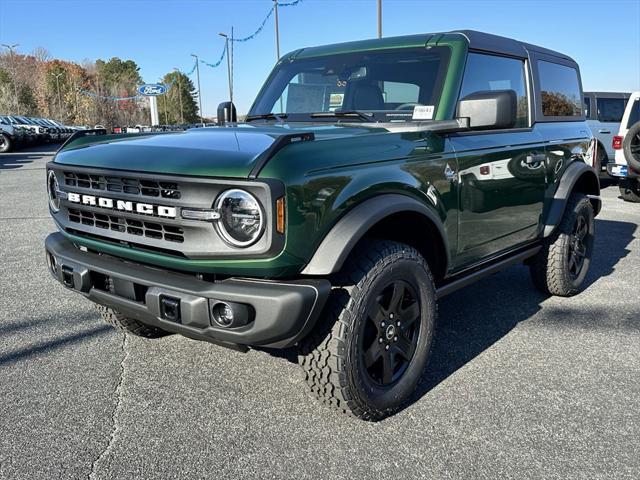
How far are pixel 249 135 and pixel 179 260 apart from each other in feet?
2.55

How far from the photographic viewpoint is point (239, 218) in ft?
7.55

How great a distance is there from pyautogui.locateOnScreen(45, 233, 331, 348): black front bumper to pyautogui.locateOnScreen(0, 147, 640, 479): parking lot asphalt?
523 millimetres

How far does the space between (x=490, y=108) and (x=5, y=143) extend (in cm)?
2712

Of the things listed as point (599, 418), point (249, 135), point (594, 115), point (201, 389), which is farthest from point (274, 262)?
point (594, 115)

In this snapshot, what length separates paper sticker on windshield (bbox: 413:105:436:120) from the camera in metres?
3.18

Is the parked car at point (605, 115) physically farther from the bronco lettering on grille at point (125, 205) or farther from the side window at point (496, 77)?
the bronco lettering on grille at point (125, 205)

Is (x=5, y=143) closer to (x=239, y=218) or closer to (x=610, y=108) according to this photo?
(x=610, y=108)

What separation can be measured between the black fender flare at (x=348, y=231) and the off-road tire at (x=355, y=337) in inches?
6.6

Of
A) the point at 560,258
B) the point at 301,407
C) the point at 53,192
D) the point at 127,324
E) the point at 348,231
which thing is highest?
the point at 53,192

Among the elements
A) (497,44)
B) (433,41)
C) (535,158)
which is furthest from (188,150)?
(535,158)

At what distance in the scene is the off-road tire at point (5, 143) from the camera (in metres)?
25.0

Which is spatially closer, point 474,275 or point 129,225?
point 129,225

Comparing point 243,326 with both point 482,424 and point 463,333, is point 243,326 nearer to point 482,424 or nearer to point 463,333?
point 482,424

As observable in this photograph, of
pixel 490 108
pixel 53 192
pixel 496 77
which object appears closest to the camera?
pixel 490 108
